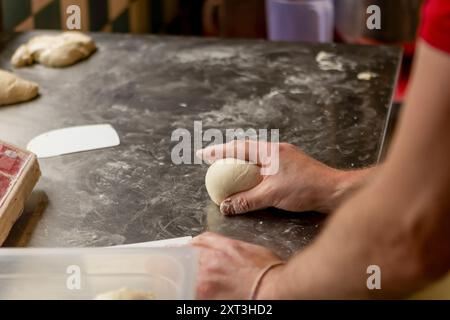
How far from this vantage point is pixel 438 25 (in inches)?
33.6

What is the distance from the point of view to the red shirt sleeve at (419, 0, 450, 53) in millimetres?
846

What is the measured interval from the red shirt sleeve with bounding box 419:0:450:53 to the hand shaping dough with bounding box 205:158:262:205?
0.73m

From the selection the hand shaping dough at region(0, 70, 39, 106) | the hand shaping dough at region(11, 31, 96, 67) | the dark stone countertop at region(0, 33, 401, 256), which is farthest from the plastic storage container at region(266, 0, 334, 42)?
the hand shaping dough at region(0, 70, 39, 106)

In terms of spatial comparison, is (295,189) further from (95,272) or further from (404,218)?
(404,218)

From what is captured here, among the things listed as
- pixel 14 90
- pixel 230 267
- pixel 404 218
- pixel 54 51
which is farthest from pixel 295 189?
pixel 54 51

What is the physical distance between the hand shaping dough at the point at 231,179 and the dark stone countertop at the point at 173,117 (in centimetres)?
3

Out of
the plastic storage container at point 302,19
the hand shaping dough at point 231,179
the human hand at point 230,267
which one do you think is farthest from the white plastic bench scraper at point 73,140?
the plastic storage container at point 302,19

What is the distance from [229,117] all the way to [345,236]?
39.5 inches

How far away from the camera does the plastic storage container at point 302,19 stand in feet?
11.2

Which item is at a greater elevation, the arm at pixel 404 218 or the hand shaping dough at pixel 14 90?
the arm at pixel 404 218

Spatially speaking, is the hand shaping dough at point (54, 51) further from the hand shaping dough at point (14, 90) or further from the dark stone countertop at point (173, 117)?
the hand shaping dough at point (14, 90)

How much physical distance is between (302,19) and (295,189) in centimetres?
206

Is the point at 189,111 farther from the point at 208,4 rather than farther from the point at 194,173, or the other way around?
the point at 208,4
